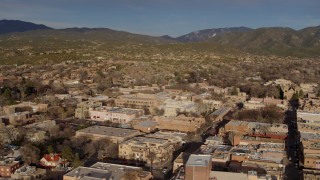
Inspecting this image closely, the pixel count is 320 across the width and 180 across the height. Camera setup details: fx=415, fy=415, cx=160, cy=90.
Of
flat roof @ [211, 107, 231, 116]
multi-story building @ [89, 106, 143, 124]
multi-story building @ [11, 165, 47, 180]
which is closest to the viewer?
multi-story building @ [11, 165, 47, 180]

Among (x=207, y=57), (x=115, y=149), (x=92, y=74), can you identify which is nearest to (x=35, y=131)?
(x=115, y=149)

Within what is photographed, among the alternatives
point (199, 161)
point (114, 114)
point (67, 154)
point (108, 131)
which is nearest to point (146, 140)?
point (108, 131)

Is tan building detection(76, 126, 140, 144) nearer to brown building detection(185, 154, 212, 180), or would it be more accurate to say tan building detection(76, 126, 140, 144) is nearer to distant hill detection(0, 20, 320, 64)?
brown building detection(185, 154, 212, 180)

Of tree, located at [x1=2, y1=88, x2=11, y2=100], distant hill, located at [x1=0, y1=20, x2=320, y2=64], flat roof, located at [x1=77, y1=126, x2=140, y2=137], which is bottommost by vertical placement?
flat roof, located at [x1=77, y1=126, x2=140, y2=137]

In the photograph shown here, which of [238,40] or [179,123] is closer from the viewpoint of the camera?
[179,123]

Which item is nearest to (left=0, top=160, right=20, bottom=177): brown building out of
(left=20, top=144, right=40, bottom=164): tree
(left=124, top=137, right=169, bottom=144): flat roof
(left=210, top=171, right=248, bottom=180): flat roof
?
(left=20, top=144, right=40, bottom=164): tree

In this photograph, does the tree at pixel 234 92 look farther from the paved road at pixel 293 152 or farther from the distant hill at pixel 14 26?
the distant hill at pixel 14 26

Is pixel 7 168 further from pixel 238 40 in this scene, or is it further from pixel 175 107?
pixel 238 40
